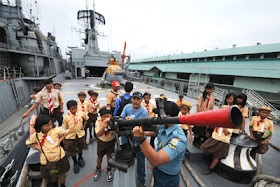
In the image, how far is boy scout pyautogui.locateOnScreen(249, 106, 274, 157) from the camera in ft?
9.67

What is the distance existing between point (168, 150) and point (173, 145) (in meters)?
0.09

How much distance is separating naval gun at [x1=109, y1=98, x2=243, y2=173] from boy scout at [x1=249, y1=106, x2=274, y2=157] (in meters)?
3.22

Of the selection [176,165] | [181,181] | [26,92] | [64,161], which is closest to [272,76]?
[181,181]

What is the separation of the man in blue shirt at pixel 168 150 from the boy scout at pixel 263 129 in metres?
2.74

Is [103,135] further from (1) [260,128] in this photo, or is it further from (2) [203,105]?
(1) [260,128]

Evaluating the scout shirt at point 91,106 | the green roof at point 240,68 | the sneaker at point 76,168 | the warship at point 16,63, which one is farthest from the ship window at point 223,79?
the warship at point 16,63

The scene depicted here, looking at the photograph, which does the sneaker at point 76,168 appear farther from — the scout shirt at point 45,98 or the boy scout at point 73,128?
the scout shirt at point 45,98

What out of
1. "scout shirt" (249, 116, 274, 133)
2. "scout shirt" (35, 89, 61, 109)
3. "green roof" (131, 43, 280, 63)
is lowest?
"scout shirt" (249, 116, 274, 133)

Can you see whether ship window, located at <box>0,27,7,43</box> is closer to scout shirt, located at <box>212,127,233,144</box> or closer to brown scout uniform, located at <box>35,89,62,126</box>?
brown scout uniform, located at <box>35,89,62,126</box>

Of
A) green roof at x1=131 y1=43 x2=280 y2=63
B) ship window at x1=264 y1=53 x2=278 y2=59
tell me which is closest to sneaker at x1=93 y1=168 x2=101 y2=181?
green roof at x1=131 y1=43 x2=280 y2=63

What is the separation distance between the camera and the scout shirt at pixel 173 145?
1.34 meters

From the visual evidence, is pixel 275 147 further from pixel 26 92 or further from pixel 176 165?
pixel 26 92

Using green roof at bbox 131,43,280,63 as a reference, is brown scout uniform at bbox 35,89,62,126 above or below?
below

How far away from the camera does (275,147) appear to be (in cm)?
397
